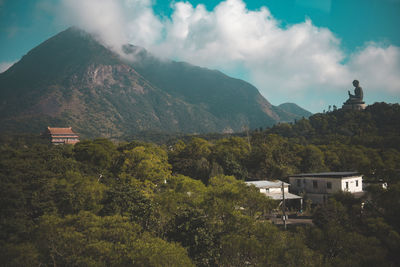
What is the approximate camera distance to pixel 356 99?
92.5 metres

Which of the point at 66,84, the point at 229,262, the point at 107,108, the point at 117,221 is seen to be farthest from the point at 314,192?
the point at 66,84

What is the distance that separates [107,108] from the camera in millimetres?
191500

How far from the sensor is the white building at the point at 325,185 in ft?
118

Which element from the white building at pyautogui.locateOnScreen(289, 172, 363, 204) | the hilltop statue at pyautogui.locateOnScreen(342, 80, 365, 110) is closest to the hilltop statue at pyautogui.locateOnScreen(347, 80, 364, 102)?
the hilltop statue at pyautogui.locateOnScreen(342, 80, 365, 110)

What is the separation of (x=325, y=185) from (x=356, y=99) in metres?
67.4

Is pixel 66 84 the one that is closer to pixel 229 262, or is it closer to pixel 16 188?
pixel 16 188

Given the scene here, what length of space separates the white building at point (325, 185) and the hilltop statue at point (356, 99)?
62076 millimetres

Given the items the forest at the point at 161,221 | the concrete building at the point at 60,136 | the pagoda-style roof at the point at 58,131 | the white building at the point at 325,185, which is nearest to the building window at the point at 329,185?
the white building at the point at 325,185

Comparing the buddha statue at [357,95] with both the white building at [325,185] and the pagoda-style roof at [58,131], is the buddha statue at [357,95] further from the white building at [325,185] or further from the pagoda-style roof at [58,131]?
the pagoda-style roof at [58,131]

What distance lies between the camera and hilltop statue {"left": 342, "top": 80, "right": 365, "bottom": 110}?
91.6 m

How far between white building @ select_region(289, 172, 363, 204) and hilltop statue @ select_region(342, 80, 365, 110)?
6208cm

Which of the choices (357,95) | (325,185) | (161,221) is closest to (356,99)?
(357,95)

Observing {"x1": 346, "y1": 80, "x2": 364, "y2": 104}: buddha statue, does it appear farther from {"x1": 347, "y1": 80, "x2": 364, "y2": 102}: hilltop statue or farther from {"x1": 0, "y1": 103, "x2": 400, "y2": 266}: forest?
{"x1": 0, "y1": 103, "x2": 400, "y2": 266}: forest

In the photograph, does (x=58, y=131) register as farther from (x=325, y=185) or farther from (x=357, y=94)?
(x=357, y=94)
